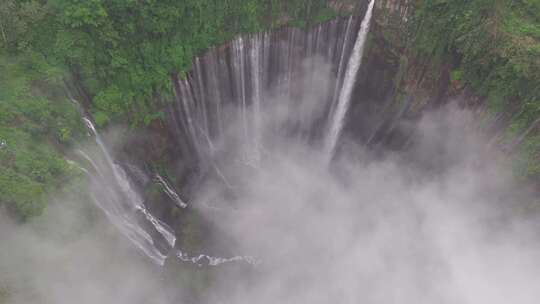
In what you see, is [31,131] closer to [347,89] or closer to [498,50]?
[347,89]

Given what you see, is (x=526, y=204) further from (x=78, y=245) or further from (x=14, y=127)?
(x=14, y=127)

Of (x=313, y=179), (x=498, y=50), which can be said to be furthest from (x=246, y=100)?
(x=498, y=50)

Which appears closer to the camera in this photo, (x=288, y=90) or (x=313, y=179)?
(x=288, y=90)

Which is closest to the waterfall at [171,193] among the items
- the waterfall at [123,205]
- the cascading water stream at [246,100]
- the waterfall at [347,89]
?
the cascading water stream at [246,100]

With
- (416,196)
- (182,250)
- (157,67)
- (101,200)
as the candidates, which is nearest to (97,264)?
(101,200)

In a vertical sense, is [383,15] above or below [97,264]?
above

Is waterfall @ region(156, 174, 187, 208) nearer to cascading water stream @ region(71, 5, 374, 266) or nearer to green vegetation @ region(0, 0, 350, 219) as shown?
cascading water stream @ region(71, 5, 374, 266)
